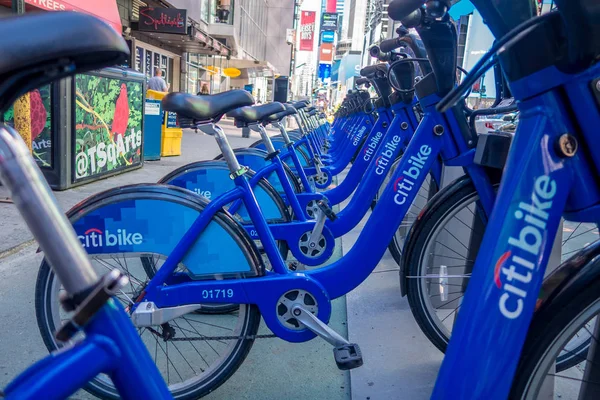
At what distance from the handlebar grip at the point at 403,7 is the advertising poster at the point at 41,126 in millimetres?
4991

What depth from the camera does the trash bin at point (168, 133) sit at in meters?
9.75

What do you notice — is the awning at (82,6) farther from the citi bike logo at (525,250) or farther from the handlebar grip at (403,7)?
the citi bike logo at (525,250)

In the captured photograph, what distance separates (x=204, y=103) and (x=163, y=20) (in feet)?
53.6

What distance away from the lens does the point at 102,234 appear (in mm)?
2059

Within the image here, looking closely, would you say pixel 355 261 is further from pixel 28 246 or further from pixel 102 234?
pixel 28 246

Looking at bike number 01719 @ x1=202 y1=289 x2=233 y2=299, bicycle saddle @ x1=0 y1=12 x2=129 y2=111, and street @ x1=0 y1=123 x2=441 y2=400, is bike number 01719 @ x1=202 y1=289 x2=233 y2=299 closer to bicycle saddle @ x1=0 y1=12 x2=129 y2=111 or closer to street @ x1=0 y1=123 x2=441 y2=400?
street @ x1=0 y1=123 x2=441 y2=400

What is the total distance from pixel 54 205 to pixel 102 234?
134 centimetres

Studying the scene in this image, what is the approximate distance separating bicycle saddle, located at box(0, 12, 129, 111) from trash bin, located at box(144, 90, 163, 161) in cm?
894

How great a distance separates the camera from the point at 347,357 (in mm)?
2059

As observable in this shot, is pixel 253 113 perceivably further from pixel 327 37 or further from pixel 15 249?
pixel 327 37

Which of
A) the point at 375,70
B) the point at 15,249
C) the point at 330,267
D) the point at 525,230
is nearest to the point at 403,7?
the point at 525,230

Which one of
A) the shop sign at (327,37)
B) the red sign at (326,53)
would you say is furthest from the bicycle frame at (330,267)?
the red sign at (326,53)

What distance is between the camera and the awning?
26.7ft

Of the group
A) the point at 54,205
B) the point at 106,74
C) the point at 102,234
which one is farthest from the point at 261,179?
the point at 106,74
